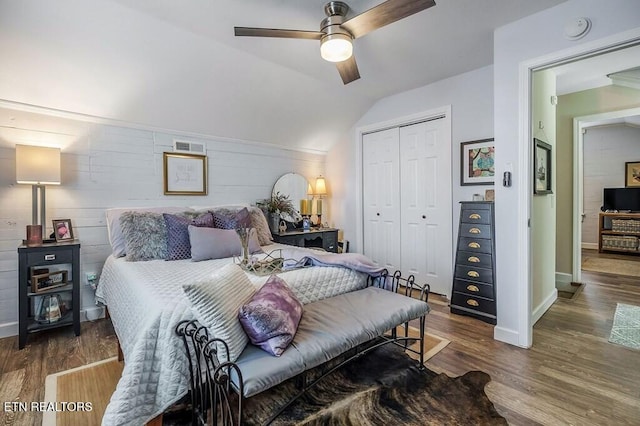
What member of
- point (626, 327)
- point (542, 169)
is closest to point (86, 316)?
point (542, 169)

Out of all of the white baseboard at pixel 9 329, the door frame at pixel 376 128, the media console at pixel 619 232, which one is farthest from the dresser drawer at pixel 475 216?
the media console at pixel 619 232

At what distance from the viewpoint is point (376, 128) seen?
4336 millimetres

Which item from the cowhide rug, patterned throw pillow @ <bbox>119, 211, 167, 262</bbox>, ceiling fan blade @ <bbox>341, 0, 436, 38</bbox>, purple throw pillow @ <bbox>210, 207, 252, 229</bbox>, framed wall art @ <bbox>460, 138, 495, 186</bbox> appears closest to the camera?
the cowhide rug

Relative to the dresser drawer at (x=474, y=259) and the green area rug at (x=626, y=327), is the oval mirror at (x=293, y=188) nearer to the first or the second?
the dresser drawer at (x=474, y=259)

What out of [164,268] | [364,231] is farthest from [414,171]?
[164,268]

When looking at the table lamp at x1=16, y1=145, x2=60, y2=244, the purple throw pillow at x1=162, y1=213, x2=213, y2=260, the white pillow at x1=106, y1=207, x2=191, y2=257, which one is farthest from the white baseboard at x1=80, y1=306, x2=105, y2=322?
the purple throw pillow at x1=162, y1=213, x2=213, y2=260

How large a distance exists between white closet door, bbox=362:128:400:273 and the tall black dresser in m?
1.08

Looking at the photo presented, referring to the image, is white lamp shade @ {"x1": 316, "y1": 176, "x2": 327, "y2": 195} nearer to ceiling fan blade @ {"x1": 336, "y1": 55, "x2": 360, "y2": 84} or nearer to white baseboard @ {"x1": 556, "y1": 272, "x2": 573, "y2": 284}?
ceiling fan blade @ {"x1": 336, "y1": 55, "x2": 360, "y2": 84}

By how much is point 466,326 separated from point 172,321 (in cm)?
257

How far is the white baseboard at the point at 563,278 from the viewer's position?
424 centimetres

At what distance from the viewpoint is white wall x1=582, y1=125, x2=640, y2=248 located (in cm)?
633

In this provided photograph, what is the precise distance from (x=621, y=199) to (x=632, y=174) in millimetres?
556

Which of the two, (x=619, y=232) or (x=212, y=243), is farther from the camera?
(x=619, y=232)

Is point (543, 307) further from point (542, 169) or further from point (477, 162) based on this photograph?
point (477, 162)
